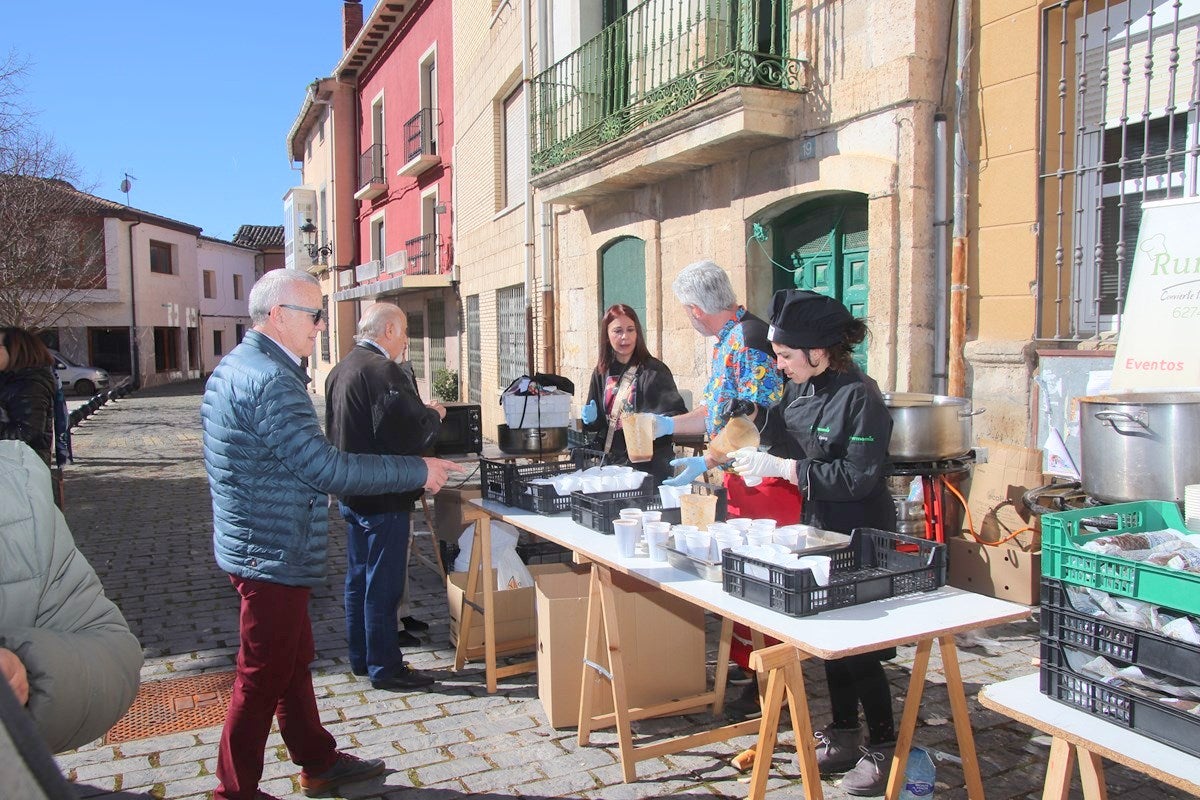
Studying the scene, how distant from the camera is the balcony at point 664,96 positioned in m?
6.88

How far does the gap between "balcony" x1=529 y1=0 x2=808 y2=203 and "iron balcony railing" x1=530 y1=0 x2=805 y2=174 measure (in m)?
0.01

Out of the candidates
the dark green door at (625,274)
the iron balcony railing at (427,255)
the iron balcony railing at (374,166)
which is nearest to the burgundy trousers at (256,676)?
the dark green door at (625,274)

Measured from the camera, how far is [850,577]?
268 centimetres

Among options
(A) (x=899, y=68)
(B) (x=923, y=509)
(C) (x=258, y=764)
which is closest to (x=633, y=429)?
(C) (x=258, y=764)

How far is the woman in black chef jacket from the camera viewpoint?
10.3 feet

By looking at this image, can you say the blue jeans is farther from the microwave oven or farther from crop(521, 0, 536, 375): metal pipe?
crop(521, 0, 536, 375): metal pipe

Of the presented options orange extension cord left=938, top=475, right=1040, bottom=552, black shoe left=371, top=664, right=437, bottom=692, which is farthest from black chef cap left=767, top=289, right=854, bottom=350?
black shoe left=371, top=664, right=437, bottom=692

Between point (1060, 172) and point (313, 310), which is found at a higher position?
point (1060, 172)

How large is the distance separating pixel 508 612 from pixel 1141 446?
9.79 ft

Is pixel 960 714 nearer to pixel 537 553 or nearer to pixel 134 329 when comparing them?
pixel 537 553

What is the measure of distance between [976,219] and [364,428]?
4.04 metres

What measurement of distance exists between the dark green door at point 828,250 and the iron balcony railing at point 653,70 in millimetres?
1001

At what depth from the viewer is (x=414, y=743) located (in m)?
3.77

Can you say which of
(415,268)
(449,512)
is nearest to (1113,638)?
(449,512)
